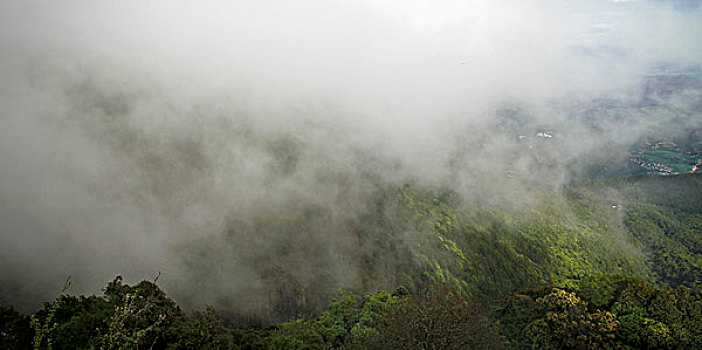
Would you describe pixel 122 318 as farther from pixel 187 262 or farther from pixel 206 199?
pixel 206 199

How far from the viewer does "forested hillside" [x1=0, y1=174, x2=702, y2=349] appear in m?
24.7

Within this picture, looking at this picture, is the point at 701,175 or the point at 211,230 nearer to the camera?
the point at 211,230

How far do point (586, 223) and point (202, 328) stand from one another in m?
172

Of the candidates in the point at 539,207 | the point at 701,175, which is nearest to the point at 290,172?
the point at 539,207

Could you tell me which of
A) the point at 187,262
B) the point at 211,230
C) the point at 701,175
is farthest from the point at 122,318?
the point at 701,175

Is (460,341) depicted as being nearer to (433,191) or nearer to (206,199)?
(206,199)

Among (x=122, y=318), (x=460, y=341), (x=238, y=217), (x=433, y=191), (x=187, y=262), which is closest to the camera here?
(x=122, y=318)

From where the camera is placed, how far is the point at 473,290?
102875 millimetres

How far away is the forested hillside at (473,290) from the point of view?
971 inches

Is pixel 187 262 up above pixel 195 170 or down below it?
below

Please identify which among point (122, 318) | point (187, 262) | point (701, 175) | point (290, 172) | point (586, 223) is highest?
point (701, 175)

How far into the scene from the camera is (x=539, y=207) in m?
155

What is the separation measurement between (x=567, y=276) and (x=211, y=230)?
112873 millimetres

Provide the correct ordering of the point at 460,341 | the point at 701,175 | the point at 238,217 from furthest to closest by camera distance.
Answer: the point at 701,175, the point at 238,217, the point at 460,341
